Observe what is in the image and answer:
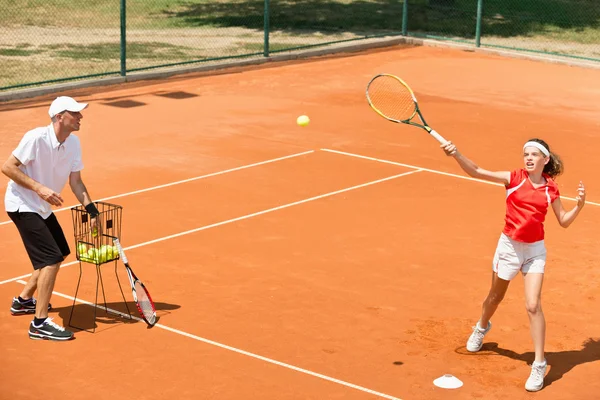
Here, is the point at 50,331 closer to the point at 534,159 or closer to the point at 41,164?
the point at 41,164

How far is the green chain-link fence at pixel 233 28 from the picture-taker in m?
25.4

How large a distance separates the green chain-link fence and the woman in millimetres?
14486

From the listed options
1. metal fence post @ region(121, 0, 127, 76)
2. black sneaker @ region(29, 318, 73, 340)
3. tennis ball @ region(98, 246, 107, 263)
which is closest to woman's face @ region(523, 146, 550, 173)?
tennis ball @ region(98, 246, 107, 263)

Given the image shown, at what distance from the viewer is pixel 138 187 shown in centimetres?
1508

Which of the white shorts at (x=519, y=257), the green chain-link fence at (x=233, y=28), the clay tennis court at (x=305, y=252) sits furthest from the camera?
the green chain-link fence at (x=233, y=28)

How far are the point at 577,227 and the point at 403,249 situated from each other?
2.50 m

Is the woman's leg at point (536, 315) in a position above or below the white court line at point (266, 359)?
above

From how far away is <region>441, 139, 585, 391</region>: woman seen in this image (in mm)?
9016

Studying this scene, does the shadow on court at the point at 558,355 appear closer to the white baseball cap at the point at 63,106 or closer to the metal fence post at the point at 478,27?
the white baseball cap at the point at 63,106

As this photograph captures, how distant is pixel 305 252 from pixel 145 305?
277 centimetres

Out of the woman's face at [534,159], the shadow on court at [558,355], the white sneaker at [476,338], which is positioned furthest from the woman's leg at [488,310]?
the woman's face at [534,159]

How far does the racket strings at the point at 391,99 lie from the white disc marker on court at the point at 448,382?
852 cm

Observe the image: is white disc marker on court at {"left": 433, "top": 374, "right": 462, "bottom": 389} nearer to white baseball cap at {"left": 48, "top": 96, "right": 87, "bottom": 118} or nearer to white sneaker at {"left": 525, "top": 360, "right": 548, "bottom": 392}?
white sneaker at {"left": 525, "top": 360, "right": 548, "bottom": 392}

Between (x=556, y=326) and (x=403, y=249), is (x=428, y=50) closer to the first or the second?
(x=403, y=249)
